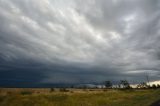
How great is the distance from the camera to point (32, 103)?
4122 centimetres

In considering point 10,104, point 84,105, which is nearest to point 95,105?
point 84,105

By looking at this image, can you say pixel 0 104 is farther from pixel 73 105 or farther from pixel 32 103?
pixel 73 105

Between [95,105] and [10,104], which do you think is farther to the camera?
[10,104]

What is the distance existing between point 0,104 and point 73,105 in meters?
15.4

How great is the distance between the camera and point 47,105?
130 feet

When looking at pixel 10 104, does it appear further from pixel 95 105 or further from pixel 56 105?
pixel 95 105

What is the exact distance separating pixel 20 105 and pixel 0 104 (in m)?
4.89

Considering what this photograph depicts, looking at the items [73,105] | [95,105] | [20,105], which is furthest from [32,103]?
[95,105]

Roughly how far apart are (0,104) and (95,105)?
64.8ft

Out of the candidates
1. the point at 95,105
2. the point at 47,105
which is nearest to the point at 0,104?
the point at 47,105

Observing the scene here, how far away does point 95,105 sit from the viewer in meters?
38.7

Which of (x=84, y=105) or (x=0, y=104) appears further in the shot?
(x=0, y=104)

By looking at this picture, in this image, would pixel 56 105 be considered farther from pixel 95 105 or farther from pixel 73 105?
pixel 95 105

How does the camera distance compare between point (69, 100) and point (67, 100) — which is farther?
point (67, 100)
